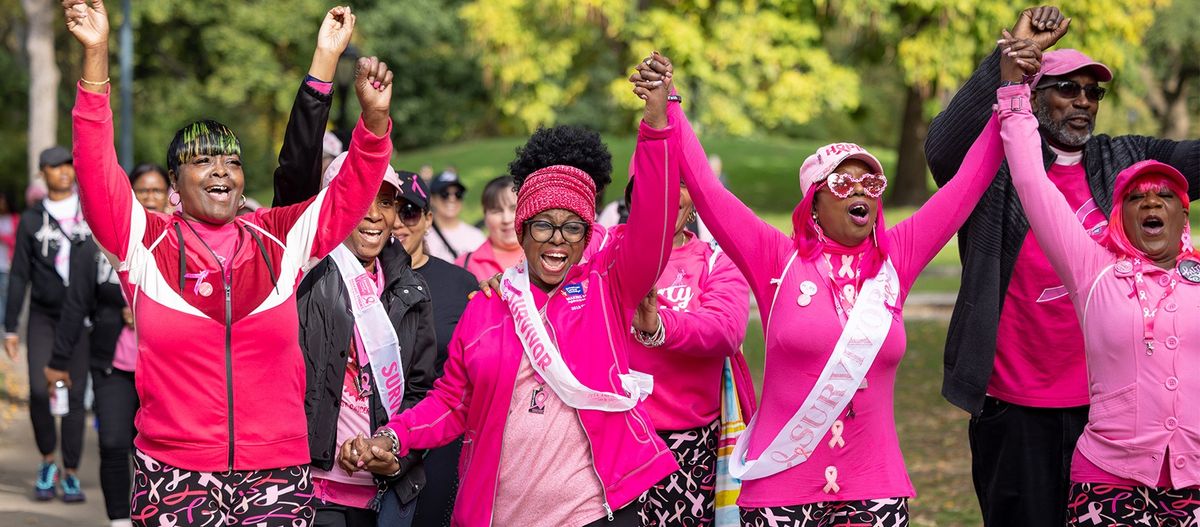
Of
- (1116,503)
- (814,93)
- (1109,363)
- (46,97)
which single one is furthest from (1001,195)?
(46,97)

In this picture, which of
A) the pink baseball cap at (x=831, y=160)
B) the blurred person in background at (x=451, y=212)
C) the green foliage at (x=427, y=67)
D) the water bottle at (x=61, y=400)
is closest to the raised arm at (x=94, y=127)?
the pink baseball cap at (x=831, y=160)

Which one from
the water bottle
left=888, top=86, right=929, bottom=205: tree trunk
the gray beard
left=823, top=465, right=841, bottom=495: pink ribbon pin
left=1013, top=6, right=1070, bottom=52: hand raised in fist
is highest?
left=888, top=86, right=929, bottom=205: tree trunk

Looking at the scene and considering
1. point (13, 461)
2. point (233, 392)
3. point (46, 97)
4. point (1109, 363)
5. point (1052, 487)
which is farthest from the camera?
point (46, 97)

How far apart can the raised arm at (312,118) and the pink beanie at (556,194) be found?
735 mm

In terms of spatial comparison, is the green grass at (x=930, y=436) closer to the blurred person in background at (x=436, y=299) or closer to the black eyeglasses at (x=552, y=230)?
the blurred person in background at (x=436, y=299)

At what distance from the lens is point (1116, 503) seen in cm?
496

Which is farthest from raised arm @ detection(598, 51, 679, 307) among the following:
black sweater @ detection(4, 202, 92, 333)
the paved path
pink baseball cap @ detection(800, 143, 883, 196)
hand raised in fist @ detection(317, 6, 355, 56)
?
black sweater @ detection(4, 202, 92, 333)

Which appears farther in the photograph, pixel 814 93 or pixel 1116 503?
pixel 814 93

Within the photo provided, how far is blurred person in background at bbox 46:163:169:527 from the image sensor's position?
823 centimetres

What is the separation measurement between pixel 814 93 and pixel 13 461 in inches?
692

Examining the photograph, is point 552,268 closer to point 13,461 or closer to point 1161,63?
point 13,461

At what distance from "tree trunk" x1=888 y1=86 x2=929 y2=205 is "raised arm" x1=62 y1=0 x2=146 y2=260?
90.9ft

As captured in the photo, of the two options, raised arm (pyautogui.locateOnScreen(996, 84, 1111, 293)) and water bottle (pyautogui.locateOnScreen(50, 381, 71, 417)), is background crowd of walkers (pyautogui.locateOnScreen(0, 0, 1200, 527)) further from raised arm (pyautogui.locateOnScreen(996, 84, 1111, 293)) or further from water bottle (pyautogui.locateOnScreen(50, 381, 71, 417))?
water bottle (pyautogui.locateOnScreen(50, 381, 71, 417))

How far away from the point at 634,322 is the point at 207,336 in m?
1.44
